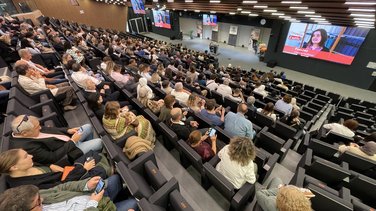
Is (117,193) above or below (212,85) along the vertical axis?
A: above

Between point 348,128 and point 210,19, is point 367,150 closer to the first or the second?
point 348,128

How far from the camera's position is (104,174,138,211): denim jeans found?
4.81 ft

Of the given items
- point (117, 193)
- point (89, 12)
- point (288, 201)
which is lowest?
point (117, 193)

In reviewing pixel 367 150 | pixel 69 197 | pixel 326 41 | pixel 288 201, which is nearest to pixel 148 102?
pixel 69 197

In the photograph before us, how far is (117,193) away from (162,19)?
778 inches

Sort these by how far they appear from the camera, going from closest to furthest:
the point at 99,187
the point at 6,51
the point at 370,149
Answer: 1. the point at 99,187
2. the point at 370,149
3. the point at 6,51

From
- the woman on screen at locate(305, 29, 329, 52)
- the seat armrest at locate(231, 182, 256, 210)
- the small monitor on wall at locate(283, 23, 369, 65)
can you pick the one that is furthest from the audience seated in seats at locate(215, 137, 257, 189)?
the woman on screen at locate(305, 29, 329, 52)

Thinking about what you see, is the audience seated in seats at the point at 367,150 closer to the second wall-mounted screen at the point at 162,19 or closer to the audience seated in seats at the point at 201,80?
the audience seated in seats at the point at 201,80

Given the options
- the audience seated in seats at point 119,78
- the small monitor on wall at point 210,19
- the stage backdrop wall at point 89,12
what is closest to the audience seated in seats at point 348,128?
the audience seated in seats at point 119,78

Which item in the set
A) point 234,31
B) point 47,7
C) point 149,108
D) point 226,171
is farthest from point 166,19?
point 226,171

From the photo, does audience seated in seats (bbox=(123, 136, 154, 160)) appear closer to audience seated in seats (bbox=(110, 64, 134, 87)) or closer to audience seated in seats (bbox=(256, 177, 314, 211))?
audience seated in seats (bbox=(256, 177, 314, 211))

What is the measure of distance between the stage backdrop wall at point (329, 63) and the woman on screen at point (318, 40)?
665mm

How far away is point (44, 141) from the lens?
1.69 m

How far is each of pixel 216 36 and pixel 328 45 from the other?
10276mm
